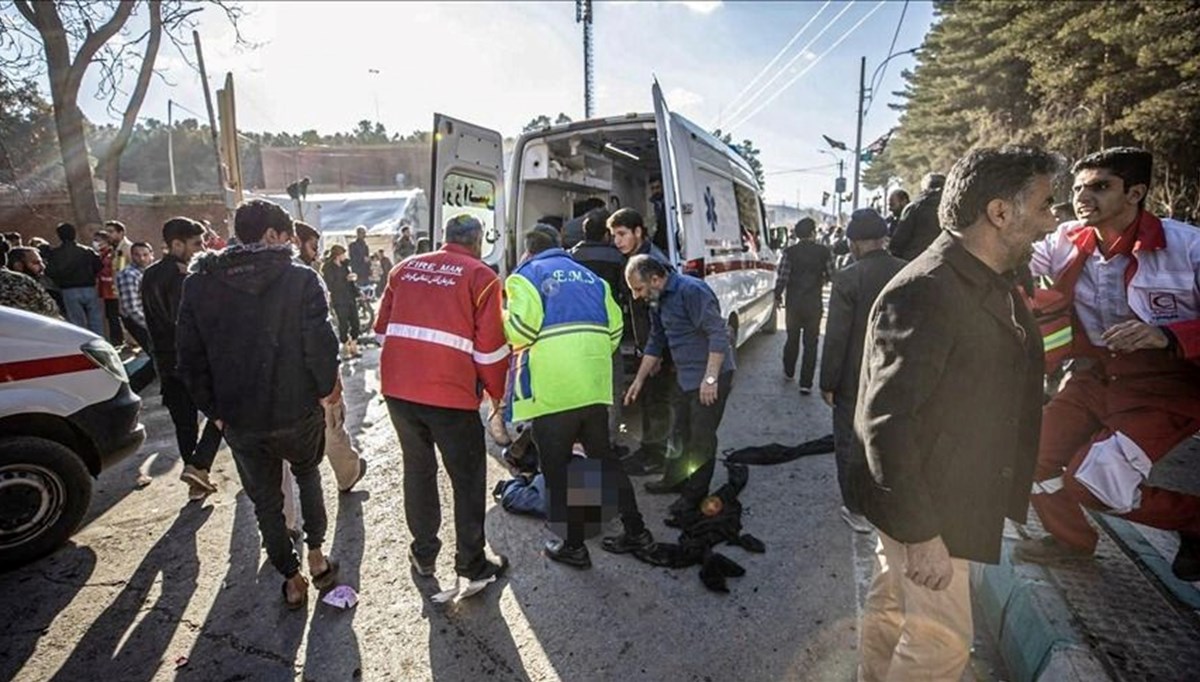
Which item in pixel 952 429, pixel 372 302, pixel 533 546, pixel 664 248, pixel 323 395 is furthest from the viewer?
pixel 372 302

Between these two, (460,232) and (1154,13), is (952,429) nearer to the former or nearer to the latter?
(460,232)

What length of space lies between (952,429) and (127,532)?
15.0 ft

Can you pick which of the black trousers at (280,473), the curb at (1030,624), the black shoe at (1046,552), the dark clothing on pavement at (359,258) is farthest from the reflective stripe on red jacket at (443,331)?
the dark clothing on pavement at (359,258)

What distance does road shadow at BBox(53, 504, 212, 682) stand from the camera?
2523mm

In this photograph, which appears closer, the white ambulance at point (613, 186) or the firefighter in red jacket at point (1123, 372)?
the firefighter in red jacket at point (1123, 372)

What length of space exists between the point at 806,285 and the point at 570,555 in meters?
4.35

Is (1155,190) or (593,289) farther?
(1155,190)

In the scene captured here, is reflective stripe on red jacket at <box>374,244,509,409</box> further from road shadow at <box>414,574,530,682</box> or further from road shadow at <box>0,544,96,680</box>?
road shadow at <box>0,544,96,680</box>

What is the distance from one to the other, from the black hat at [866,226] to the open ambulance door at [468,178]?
256 cm

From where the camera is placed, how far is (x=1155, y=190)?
43.0 feet

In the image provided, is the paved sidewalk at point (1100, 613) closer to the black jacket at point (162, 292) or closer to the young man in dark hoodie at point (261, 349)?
the young man in dark hoodie at point (261, 349)

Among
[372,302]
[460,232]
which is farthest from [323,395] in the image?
[372,302]

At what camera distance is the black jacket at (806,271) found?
6.29m

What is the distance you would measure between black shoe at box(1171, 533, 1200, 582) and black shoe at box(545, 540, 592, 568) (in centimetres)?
260
